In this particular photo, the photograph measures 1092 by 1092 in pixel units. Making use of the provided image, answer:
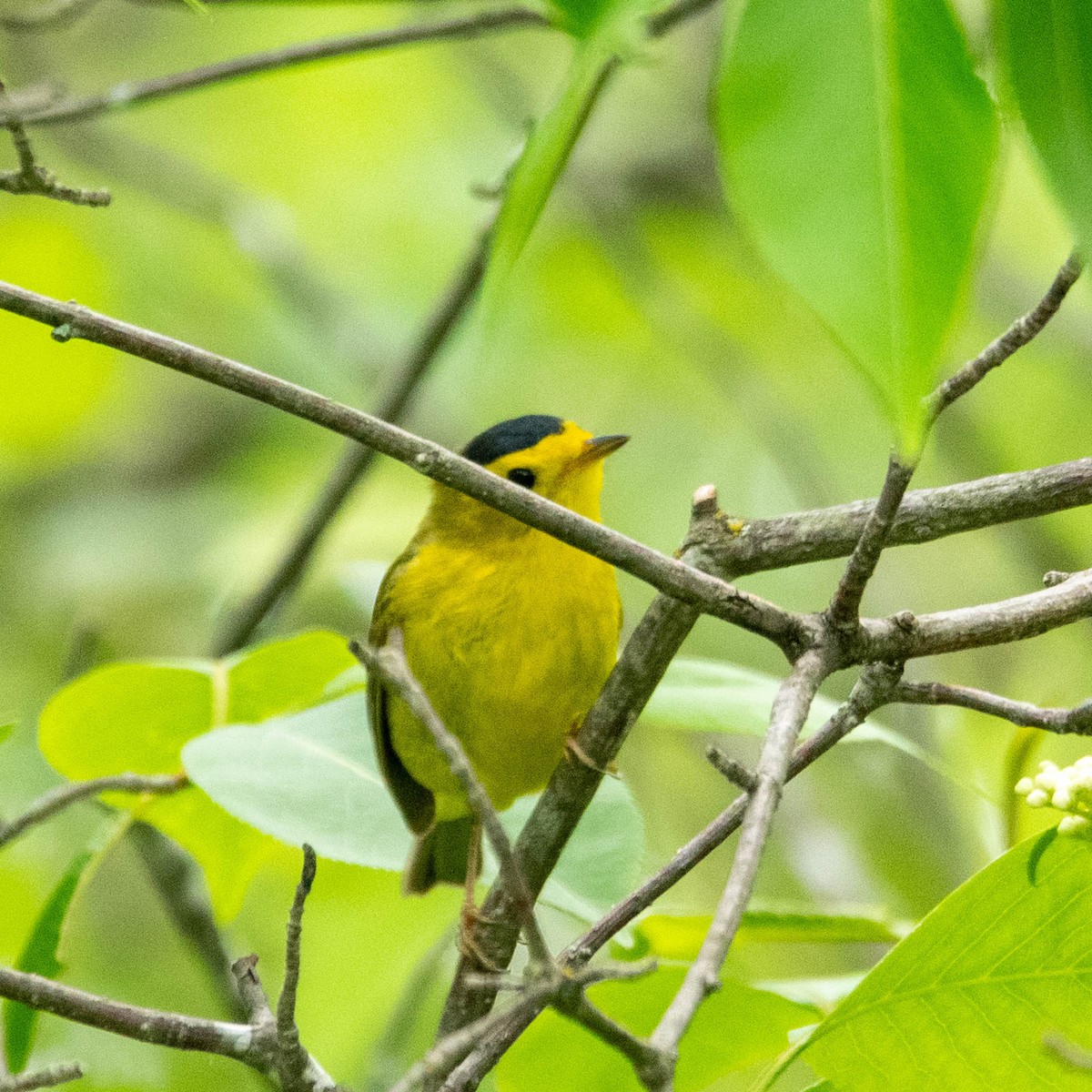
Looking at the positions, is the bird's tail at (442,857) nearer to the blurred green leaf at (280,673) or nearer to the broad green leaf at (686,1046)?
the blurred green leaf at (280,673)

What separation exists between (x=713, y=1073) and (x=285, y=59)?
8.57 ft

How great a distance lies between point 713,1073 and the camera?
2230 millimetres

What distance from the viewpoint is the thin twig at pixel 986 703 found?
176 cm

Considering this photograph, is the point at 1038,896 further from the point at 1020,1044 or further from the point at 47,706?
the point at 47,706

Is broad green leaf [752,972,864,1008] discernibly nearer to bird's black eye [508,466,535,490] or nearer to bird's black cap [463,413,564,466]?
bird's black eye [508,466,535,490]

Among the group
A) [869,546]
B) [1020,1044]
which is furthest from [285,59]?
[1020,1044]

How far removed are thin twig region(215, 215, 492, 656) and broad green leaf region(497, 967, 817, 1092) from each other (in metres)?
2.46

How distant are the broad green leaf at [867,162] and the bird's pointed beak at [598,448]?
2.59 meters

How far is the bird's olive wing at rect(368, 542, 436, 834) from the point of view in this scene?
3.65m

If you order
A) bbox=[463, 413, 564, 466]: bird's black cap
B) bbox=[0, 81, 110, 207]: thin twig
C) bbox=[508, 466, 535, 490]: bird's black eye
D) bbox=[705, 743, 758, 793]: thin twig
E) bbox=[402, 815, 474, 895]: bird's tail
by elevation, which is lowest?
bbox=[705, 743, 758, 793]: thin twig

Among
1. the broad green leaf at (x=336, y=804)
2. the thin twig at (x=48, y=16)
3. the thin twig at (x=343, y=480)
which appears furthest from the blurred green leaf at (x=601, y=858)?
the thin twig at (x=48, y=16)

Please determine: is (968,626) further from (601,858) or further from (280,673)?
(280,673)

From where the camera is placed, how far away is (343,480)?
179 inches

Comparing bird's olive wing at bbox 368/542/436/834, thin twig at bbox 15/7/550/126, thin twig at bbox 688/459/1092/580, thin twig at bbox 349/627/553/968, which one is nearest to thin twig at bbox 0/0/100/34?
thin twig at bbox 15/7/550/126
